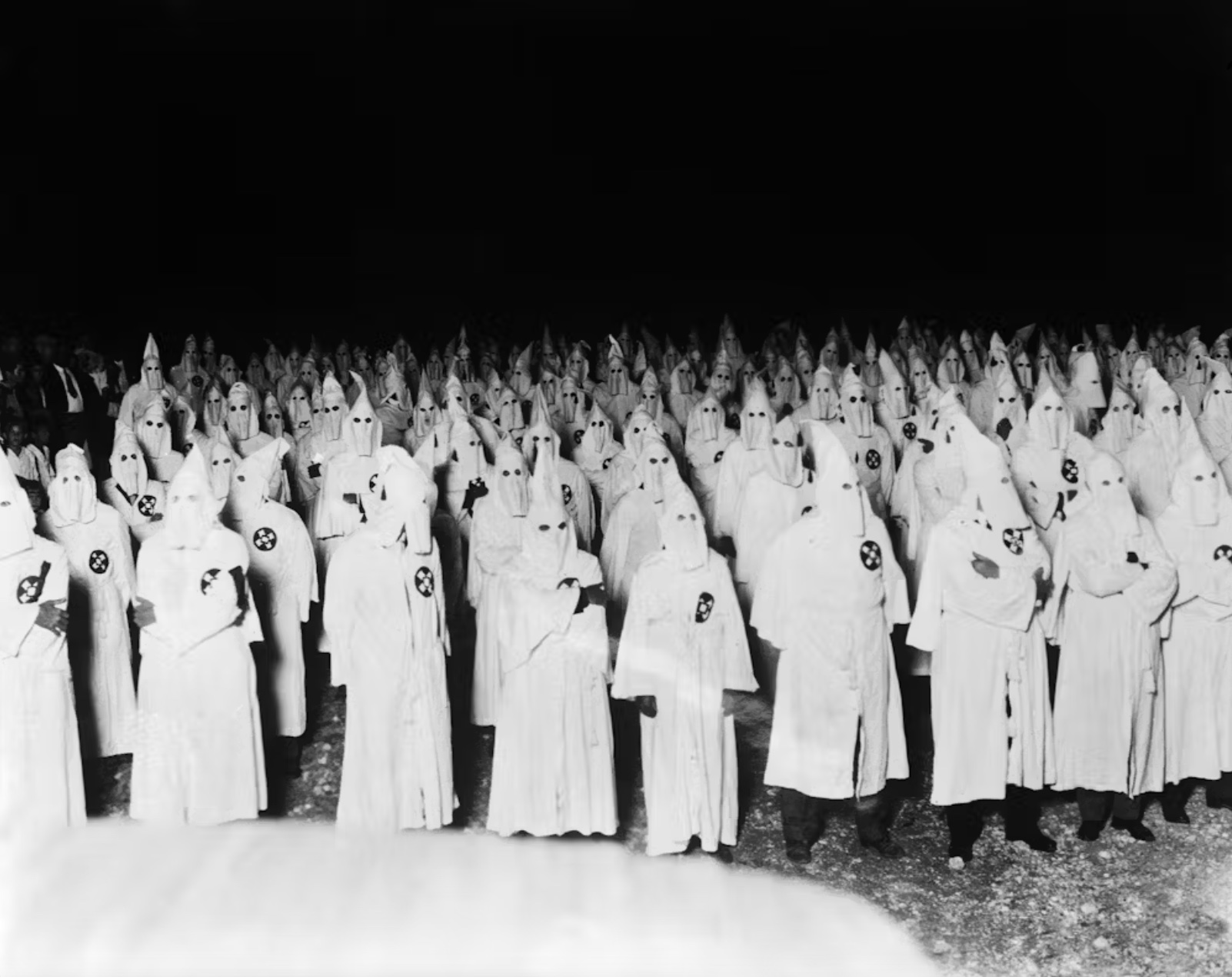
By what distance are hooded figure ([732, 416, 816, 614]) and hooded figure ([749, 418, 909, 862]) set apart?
5.18 ft

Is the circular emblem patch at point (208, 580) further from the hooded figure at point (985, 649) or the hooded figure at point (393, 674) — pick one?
the hooded figure at point (985, 649)

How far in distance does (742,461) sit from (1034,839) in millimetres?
3138

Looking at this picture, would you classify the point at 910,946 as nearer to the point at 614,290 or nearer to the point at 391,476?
the point at 391,476

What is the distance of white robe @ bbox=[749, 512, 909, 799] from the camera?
6262mm

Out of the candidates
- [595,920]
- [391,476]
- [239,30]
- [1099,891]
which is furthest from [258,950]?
[239,30]

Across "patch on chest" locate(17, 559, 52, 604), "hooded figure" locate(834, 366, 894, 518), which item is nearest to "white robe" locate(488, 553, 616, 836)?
"patch on chest" locate(17, 559, 52, 604)

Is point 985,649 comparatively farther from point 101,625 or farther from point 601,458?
point 101,625

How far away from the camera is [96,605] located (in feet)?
23.5

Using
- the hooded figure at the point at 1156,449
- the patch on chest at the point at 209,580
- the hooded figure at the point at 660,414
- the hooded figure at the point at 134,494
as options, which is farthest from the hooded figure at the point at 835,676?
the hooded figure at the point at 134,494

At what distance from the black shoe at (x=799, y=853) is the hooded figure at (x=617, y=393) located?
4.92 metres

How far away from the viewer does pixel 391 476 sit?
6.25 meters

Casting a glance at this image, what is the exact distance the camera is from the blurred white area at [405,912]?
5320 millimetres

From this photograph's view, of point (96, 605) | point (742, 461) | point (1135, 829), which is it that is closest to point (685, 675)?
point (1135, 829)

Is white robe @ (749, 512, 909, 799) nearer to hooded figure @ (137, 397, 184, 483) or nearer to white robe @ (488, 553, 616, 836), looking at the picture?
white robe @ (488, 553, 616, 836)
